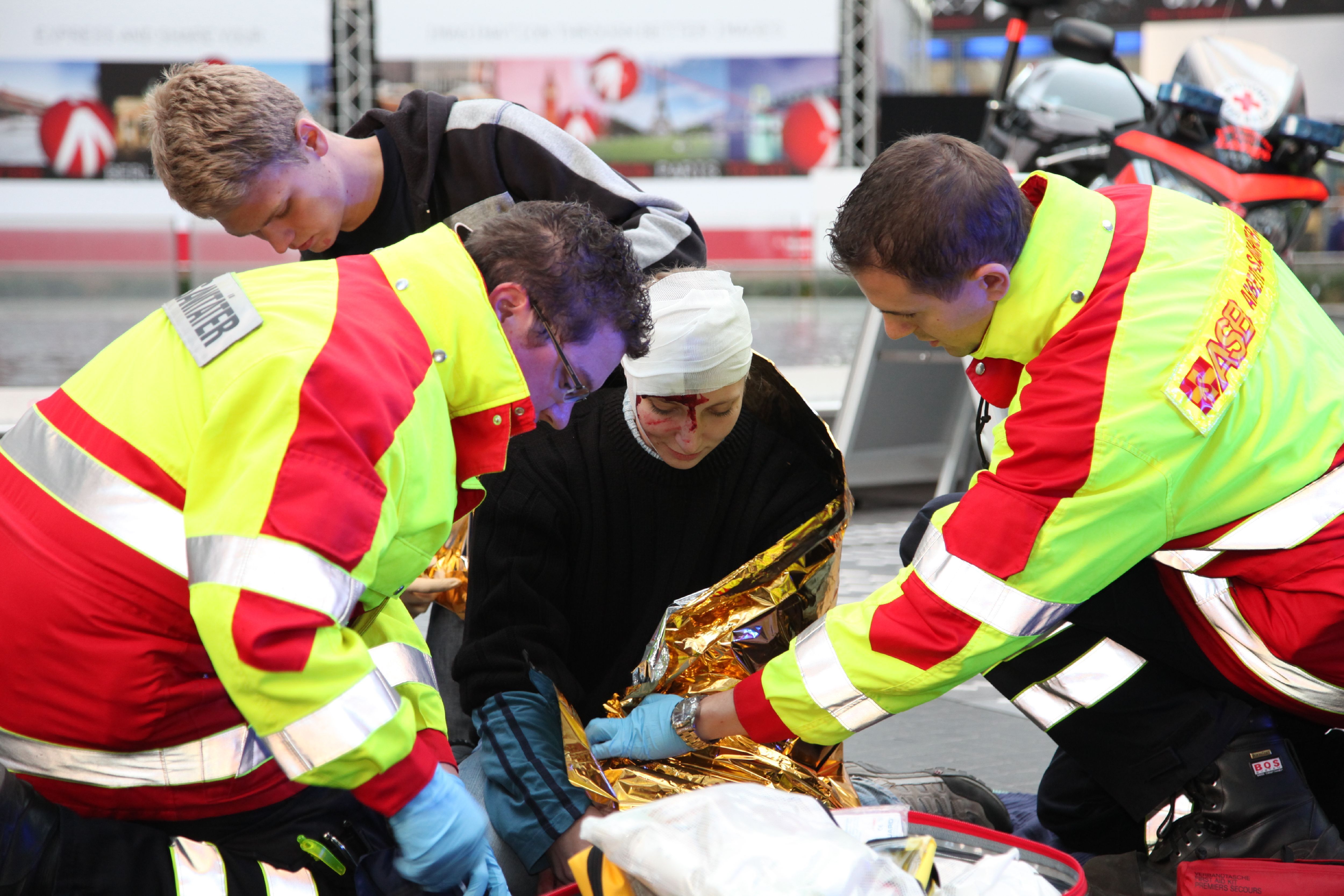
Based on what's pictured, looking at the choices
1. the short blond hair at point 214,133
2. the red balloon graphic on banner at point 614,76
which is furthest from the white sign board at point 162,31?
the short blond hair at point 214,133

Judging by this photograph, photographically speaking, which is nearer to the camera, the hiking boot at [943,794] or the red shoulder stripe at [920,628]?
the red shoulder stripe at [920,628]

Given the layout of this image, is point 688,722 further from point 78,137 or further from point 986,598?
point 78,137

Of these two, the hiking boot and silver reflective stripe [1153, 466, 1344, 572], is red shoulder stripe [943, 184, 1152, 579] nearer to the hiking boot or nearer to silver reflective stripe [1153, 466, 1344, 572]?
silver reflective stripe [1153, 466, 1344, 572]

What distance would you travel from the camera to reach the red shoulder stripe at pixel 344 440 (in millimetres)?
1176

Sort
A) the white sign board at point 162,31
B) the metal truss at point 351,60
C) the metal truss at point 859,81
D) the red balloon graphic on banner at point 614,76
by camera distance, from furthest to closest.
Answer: the metal truss at point 351,60, the metal truss at point 859,81, the red balloon graphic on banner at point 614,76, the white sign board at point 162,31

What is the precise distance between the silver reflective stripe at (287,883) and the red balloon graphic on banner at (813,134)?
9.76 metres

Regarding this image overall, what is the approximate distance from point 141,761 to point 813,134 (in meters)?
10.0

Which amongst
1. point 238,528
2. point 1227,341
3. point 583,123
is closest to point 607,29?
point 583,123

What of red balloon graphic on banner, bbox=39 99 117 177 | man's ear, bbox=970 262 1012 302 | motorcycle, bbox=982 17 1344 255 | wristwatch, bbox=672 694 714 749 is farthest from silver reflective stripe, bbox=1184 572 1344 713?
red balloon graphic on banner, bbox=39 99 117 177

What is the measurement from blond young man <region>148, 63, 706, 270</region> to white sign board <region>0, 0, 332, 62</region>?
28.6ft

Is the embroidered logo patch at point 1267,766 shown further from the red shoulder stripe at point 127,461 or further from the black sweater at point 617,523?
the red shoulder stripe at point 127,461

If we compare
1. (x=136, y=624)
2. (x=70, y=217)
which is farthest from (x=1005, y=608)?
(x=70, y=217)

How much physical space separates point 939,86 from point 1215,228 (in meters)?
16.6

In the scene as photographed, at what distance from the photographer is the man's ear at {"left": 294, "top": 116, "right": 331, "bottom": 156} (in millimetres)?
1989
